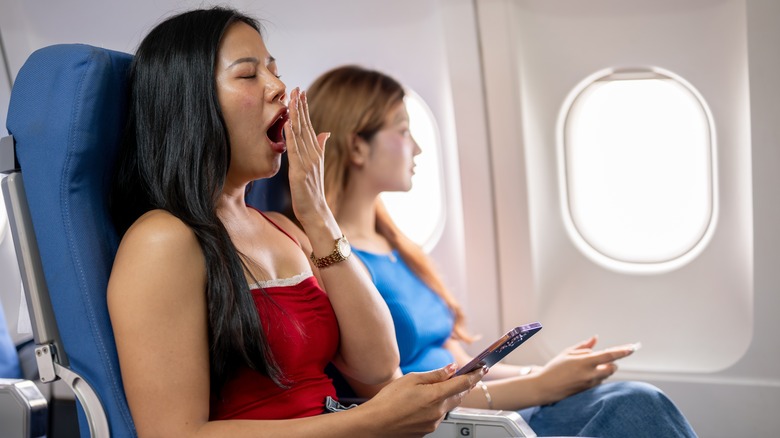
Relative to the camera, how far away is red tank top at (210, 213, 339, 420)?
1750mm

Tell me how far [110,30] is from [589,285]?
7.02 feet

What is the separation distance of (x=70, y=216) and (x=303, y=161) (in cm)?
47

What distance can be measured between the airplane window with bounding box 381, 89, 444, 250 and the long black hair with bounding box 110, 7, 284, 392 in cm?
168

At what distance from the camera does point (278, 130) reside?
1871mm

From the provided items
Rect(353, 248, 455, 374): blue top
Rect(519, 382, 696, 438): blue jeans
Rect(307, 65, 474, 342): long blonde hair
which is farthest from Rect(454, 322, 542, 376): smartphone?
Rect(307, 65, 474, 342): long blonde hair

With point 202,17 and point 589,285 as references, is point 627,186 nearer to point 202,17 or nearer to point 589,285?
point 589,285

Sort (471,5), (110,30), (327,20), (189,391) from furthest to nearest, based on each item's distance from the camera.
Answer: (110,30) → (327,20) → (471,5) → (189,391)

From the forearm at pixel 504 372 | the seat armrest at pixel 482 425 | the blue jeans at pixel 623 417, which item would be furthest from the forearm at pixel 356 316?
the forearm at pixel 504 372

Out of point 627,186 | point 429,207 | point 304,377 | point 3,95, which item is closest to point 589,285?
point 627,186

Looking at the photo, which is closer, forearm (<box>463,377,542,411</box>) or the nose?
the nose

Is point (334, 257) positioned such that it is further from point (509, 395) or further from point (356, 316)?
point (509, 395)

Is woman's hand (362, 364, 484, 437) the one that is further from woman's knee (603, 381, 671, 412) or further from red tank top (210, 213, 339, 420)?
woman's knee (603, 381, 671, 412)

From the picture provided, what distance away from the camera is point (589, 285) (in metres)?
3.35

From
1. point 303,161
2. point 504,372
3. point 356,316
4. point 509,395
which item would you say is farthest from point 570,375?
point 303,161
